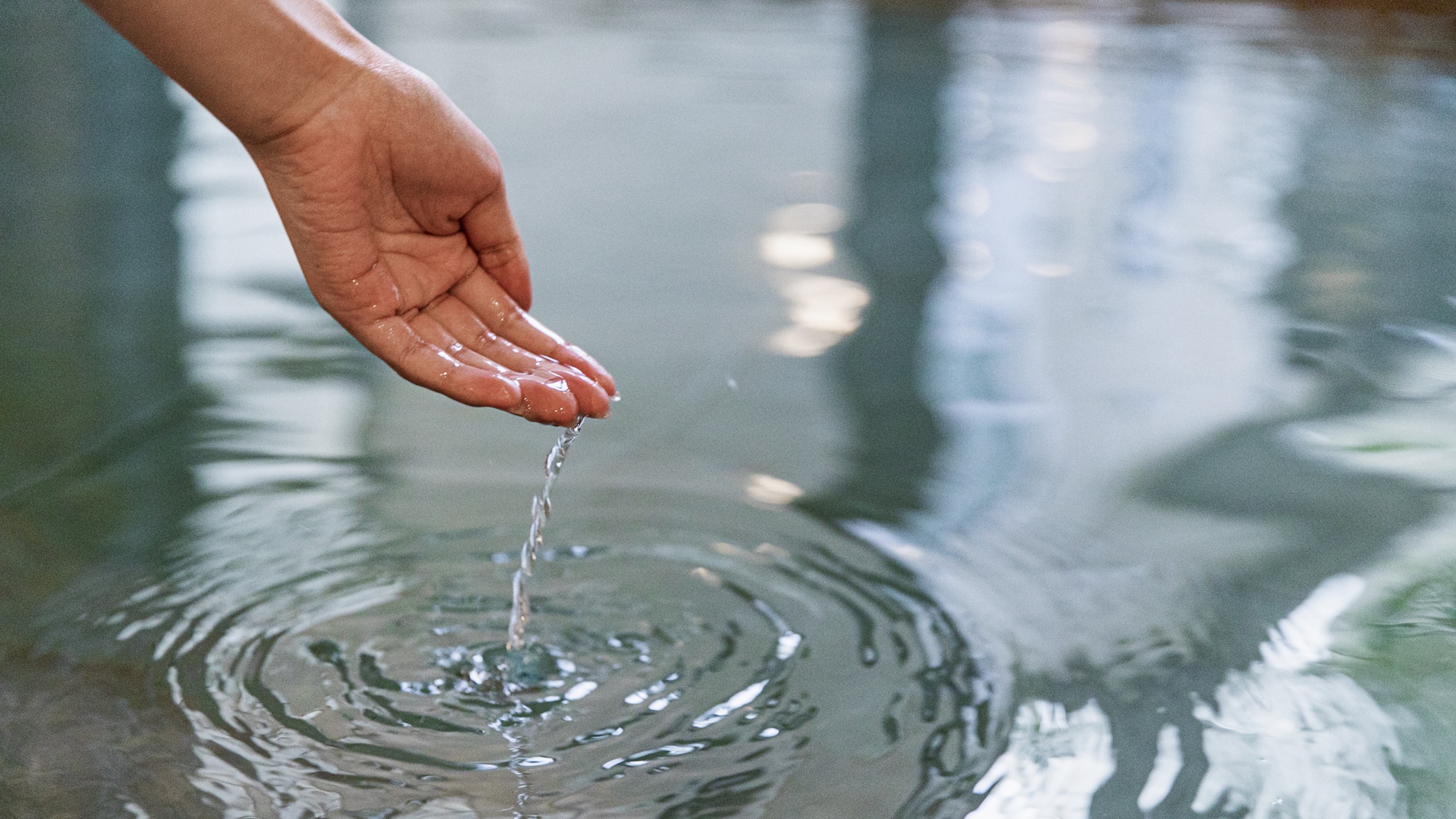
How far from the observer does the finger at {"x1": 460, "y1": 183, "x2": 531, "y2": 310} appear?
1.31 meters

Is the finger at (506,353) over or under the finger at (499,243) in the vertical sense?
under

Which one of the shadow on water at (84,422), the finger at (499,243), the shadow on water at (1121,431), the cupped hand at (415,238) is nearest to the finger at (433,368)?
the cupped hand at (415,238)

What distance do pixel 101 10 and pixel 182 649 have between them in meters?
0.54

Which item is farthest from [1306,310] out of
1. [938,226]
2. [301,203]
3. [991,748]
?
[301,203]

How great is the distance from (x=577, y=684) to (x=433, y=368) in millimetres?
313

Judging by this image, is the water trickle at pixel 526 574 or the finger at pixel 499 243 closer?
the water trickle at pixel 526 574

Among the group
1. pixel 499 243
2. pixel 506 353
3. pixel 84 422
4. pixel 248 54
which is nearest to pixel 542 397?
pixel 506 353

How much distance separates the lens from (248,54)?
3.78 ft

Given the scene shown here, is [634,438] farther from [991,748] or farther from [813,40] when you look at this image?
[813,40]

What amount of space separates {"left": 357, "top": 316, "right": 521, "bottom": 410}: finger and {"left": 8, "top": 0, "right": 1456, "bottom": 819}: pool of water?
0.67 ft

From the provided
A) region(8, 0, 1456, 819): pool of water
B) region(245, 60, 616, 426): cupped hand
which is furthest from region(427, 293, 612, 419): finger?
region(8, 0, 1456, 819): pool of water

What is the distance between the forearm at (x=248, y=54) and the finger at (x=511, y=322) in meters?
0.23

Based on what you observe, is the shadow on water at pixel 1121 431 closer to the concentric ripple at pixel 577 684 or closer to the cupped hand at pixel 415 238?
the concentric ripple at pixel 577 684

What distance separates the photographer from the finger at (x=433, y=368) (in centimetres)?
119
